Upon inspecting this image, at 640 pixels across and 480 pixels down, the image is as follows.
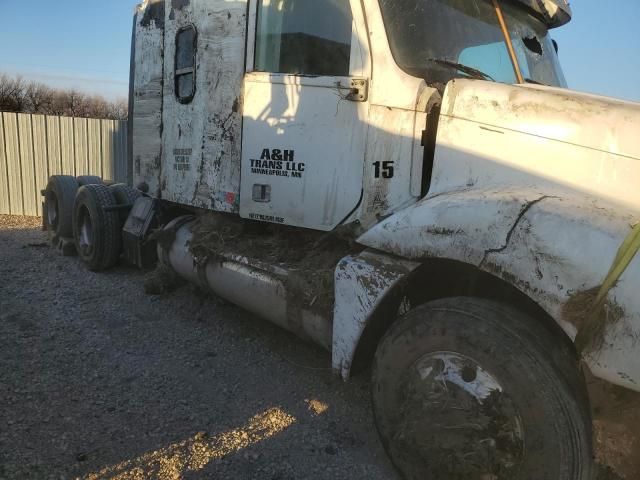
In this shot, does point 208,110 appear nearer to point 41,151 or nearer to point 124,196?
point 124,196

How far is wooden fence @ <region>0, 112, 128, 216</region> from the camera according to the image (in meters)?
11.5

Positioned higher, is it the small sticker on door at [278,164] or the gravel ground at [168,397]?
the small sticker on door at [278,164]

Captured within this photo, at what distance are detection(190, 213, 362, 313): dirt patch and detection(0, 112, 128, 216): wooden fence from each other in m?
9.01

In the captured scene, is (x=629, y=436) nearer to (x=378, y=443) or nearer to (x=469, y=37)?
(x=378, y=443)

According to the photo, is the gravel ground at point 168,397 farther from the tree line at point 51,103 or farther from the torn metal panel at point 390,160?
the tree line at point 51,103

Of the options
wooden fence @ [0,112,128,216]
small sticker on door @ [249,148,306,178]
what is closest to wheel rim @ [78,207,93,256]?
small sticker on door @ [249,148,306,178]

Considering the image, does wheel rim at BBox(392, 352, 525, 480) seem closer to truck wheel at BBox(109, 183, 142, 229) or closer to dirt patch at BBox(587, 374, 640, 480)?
dirt patch at BBox(587, 374, 640, 480)

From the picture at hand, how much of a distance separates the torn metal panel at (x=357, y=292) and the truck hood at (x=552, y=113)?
837 millimetres

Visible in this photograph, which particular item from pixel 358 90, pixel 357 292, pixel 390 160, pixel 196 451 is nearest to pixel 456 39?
pixel 358 90

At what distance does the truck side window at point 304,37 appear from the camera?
130 inches

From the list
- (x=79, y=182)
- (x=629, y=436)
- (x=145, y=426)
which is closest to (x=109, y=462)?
(x=145, y=426)

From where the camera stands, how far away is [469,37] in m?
3.31

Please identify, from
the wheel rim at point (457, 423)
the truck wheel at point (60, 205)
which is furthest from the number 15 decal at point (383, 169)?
the truck wheel at point (60, 205)

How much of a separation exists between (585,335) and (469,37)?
2.12 m
